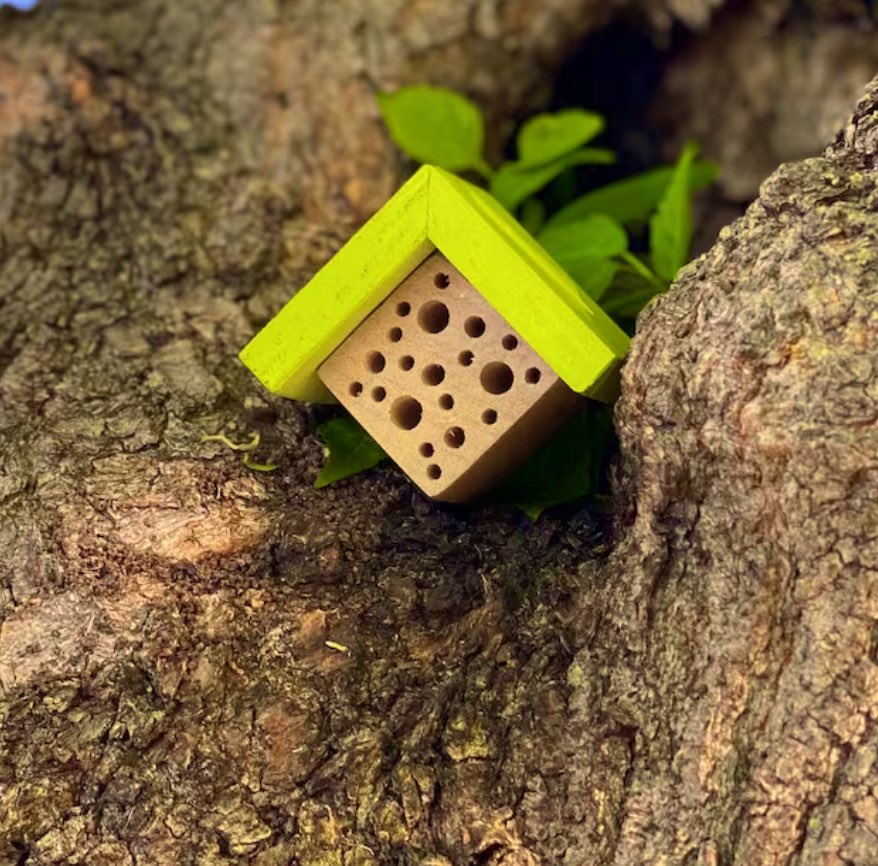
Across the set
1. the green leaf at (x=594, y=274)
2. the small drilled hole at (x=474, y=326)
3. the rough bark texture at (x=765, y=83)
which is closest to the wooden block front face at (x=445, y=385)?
the small drilled hole at (x=474, y=326)

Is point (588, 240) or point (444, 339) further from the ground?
point (444, 339)

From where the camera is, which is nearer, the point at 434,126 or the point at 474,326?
the point at 474,326

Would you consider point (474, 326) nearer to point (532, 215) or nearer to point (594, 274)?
point (594, 274)

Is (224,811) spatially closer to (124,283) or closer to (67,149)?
(124,283)

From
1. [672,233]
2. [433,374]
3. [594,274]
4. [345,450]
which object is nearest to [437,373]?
[433,374]

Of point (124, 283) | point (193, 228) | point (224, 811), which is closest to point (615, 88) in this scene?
point (193, 228)
